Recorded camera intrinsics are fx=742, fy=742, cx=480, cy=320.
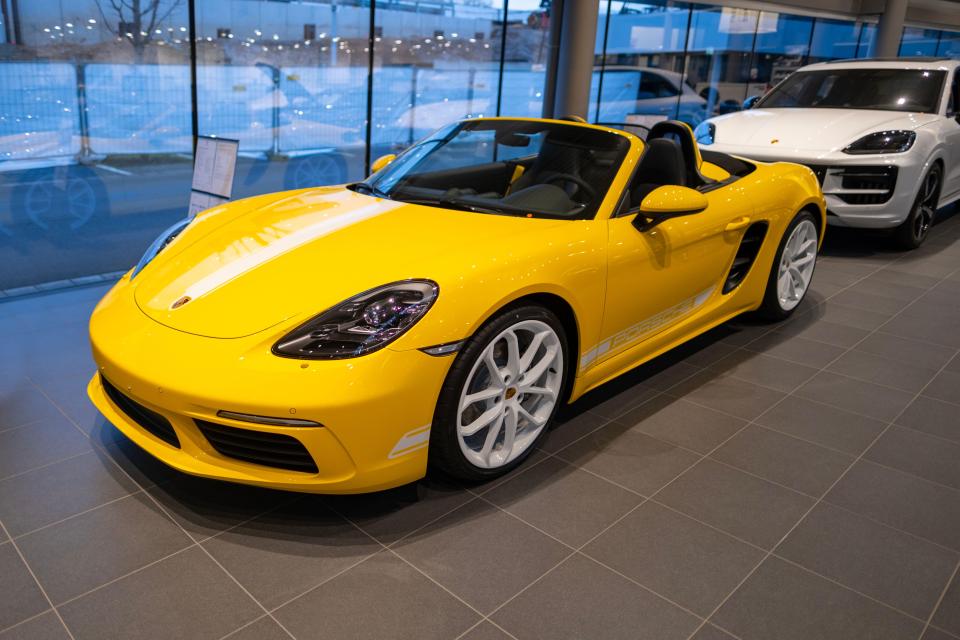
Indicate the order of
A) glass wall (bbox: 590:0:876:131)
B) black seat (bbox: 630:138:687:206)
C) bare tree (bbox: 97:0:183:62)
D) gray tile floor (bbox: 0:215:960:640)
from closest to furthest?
gray tile floor (bbox: 0:215:960:640) < black seat (bbox: 630:138:687:206) < bare tree (bbox: 97:0:183:62) < glass wall (bbox: 590:0:876:131)

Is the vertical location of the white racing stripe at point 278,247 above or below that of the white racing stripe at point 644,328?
above

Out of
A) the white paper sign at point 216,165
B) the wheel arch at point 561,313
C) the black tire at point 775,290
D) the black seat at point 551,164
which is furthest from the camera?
the white paper sign at point 216,165

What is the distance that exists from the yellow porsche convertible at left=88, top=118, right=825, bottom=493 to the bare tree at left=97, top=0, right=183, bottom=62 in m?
3.33

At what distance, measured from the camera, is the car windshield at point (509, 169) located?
2916 millimetres

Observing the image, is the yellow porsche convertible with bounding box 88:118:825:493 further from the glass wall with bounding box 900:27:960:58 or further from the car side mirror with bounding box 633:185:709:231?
the glass wall with bounding box 900:27:960:58

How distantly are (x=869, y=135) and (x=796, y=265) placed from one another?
2251 mm

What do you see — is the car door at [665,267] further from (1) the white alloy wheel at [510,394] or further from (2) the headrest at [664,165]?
(1) the white alloy wheel at [510,394]

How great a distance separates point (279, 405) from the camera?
2.02m

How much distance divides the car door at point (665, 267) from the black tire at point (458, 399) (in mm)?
373

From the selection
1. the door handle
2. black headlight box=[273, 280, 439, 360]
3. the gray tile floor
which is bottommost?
the gray tile floor

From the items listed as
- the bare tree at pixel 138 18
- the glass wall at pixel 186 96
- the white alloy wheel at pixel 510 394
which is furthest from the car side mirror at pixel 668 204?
the bare tree at pixel 138 18

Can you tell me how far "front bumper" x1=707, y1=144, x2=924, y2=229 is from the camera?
5.73 metres

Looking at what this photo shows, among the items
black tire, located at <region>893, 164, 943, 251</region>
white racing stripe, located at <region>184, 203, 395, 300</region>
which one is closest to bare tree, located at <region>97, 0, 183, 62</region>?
white racing stripe, located at <region>184, 203, 395, 300</region>

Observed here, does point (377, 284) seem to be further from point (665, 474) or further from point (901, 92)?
point (901, 92)
